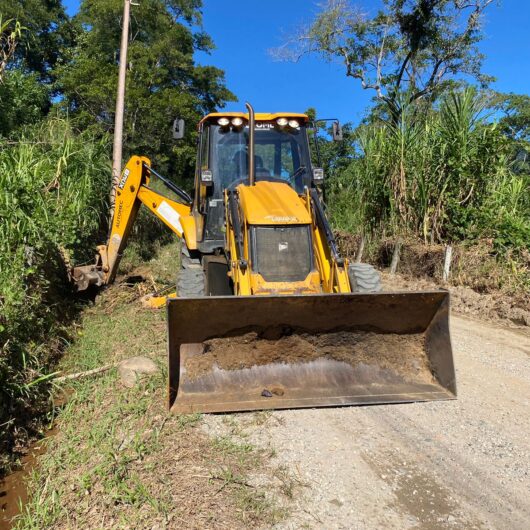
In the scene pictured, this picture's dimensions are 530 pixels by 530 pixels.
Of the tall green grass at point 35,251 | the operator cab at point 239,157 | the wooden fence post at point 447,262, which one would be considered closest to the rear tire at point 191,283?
the operator cab at point 239,157

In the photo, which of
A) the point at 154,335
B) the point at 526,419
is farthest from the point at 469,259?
the point at 154,335

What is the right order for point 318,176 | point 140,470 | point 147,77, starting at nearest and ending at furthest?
point 140,470, point 318,176, point 147,77

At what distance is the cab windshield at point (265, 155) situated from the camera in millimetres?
5469

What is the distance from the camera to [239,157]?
546cm

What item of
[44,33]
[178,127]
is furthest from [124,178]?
[44,33]

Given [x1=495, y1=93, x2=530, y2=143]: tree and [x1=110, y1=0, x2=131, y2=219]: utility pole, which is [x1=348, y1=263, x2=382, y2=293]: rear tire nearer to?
[x1=110, y1=0, x2=131, y2=219]: utility pole

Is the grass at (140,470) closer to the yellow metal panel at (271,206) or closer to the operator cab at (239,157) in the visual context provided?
the yellow metal panel at (271,206)

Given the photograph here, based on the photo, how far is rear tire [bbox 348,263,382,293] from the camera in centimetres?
470

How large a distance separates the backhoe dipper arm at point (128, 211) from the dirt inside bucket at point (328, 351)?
2.98 metres

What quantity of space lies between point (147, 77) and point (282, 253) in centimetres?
1645

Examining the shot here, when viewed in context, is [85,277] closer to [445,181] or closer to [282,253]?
[282,253]

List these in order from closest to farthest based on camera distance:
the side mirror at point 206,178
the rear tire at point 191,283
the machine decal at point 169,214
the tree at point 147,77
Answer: the rear tire at point 191,283, the side mirror at point 206,178, the machine decal at point 169,214, the tree at point 147,77

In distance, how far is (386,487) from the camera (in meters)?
2.81

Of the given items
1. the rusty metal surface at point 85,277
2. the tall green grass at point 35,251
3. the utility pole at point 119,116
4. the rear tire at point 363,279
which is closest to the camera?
the tall green grass at point 35,251
